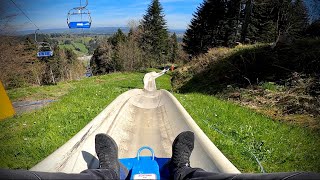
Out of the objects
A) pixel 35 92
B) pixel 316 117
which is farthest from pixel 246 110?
pixel 35 92

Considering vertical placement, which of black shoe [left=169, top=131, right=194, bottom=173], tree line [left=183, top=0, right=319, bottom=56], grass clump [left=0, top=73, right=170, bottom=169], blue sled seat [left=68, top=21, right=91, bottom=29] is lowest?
grass clump [left=0, top=73, right=170, bottom=169]

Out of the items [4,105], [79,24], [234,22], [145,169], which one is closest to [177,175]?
[145,169]

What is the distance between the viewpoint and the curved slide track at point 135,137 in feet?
11.7

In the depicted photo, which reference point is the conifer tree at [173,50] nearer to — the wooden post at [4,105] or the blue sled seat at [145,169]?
the wooden post at [4,105]

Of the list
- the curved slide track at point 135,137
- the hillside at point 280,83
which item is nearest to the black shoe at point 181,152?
the curved slide track at point 135,137

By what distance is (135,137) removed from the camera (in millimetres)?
5547

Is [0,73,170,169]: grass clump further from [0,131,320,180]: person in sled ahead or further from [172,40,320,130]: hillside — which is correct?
[172,40,320,130]: hillside

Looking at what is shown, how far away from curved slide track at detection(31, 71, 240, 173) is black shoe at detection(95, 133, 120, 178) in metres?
0.50

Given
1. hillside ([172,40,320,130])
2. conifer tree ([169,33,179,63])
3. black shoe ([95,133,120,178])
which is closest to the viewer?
black shoe ([95,133,120,178])

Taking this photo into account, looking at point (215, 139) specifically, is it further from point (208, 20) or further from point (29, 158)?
point (208, 20)

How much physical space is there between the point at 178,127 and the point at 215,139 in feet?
3.39

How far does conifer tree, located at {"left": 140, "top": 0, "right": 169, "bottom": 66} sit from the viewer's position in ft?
175

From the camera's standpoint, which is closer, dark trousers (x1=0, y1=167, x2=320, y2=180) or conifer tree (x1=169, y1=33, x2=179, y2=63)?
dark trousers (x1=0, y1=167, x2=320, y2=180)


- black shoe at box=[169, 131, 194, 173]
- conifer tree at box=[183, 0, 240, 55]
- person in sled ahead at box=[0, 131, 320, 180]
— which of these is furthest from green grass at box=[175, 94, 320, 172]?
conifer tree at box=[183, 0, 240, 55]
